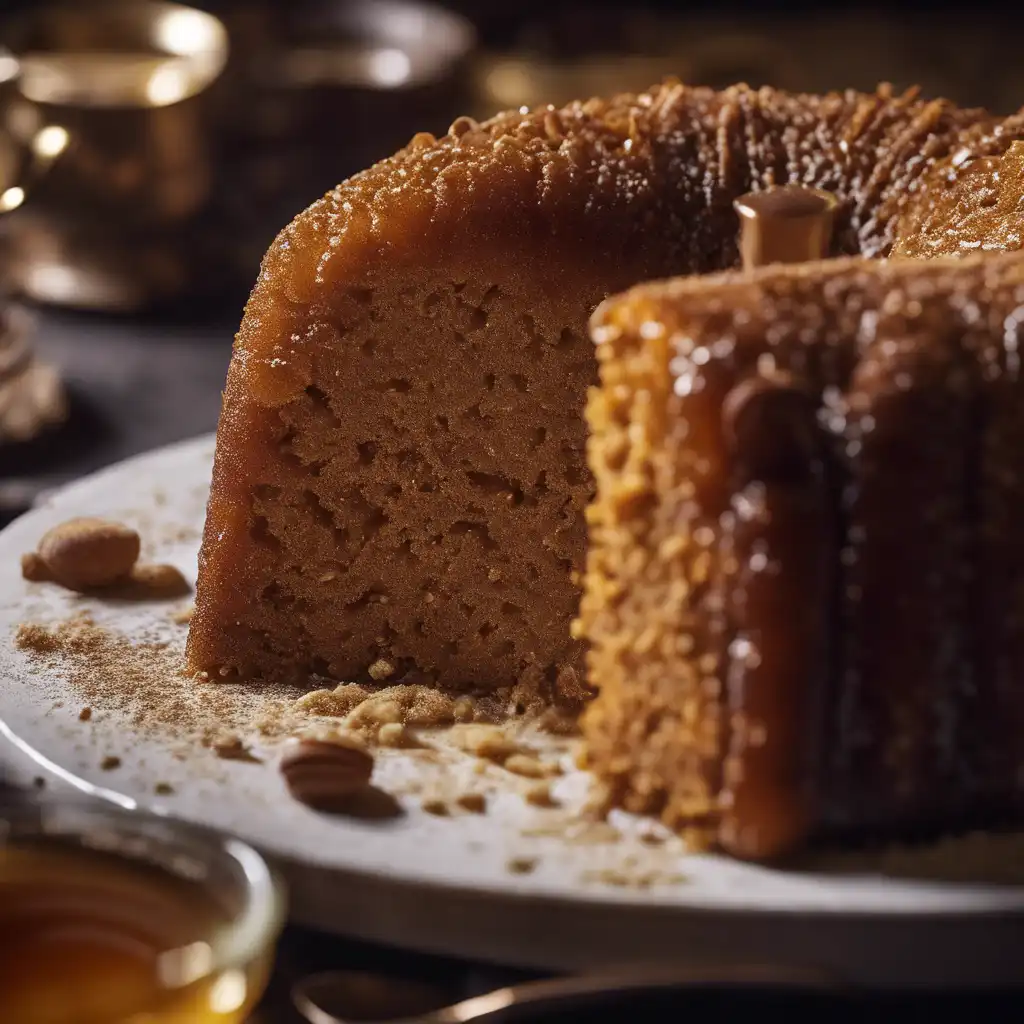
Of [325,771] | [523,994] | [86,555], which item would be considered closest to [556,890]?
[523,994]

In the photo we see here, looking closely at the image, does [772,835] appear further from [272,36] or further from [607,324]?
[272,36]

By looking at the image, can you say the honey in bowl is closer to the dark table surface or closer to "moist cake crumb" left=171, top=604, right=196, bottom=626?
the dark table surface

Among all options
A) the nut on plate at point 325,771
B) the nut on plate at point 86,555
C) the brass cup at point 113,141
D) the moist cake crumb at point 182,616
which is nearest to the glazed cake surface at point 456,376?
the moist cake crumb at point 182,616

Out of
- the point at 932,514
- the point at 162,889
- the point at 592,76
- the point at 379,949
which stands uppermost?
the point at 592,76

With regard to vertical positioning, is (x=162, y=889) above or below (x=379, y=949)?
above

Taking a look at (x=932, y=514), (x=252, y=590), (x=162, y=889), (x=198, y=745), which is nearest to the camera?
(x=162, y=889)

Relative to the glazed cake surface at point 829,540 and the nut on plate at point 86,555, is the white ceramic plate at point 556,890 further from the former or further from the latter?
the nut on plate at point 86,555

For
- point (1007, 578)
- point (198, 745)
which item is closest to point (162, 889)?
point (198, 745)
